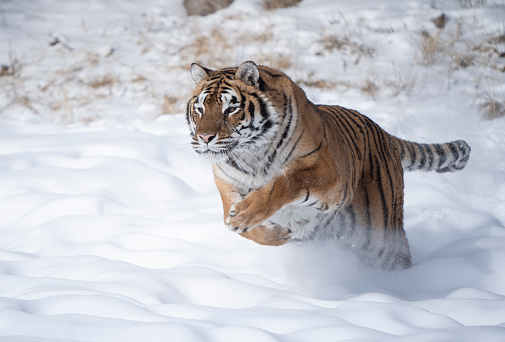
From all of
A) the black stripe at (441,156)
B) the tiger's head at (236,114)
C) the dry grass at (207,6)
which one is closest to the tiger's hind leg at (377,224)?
the black stripe at (441,156)

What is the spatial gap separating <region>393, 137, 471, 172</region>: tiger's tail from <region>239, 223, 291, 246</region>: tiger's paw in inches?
40.5

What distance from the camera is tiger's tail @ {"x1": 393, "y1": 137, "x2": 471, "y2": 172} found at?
353cm

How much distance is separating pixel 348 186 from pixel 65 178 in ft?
8.34

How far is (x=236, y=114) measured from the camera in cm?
263

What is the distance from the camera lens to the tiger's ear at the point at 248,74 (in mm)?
2654

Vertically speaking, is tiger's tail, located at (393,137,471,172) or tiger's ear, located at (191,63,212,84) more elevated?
tiger's ear, located at (191,63,212,84)

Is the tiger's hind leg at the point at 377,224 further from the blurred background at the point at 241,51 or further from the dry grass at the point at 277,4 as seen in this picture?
the dry grass at the point at 277,4

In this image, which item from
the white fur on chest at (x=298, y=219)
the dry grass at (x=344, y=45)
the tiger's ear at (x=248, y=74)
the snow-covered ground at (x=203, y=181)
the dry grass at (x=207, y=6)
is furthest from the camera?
the dry grass at (x=207, y=6)

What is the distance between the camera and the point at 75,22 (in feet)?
28.2

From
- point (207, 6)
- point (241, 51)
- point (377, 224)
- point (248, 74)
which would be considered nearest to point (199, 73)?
point (248, 74)

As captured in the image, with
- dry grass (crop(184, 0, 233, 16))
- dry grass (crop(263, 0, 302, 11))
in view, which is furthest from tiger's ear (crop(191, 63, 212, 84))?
dry grass (crop(184, 0, 233, 16))

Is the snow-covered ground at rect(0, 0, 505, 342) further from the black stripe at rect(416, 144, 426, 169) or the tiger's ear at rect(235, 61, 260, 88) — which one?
the tiger's ear at rect(235, 61, 260, 88)

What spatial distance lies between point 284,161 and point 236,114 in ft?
1.04

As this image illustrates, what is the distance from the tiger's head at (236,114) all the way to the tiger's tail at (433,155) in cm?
119
